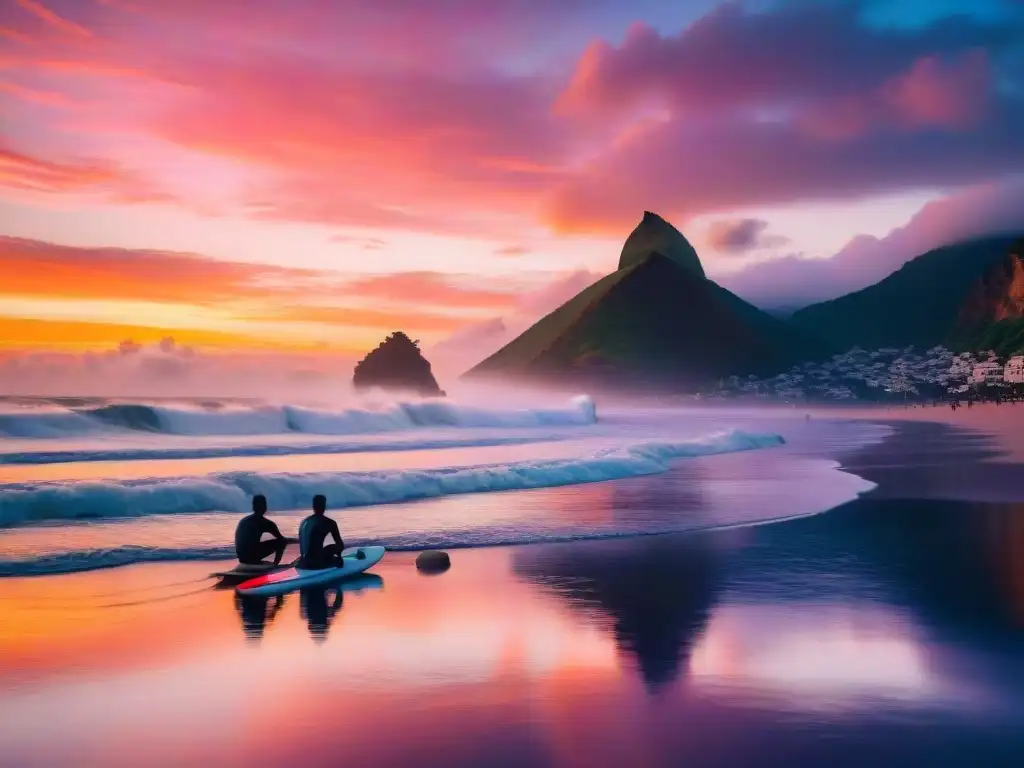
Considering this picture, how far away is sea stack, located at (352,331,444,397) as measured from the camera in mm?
134375

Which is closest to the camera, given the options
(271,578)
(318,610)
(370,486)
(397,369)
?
(318,610)

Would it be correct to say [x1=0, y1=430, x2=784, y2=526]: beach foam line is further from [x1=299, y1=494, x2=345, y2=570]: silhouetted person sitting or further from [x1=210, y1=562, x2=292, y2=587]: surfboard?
[x1=299, y1=494, x2=345, y2=570]: silhouetted person sitting

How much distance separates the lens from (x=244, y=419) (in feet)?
211

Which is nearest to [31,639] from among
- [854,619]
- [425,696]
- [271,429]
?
[425,696]

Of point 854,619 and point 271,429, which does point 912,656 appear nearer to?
point 854,619

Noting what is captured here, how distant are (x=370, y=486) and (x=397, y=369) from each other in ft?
355

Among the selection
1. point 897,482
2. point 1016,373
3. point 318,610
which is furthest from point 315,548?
point 1016,373

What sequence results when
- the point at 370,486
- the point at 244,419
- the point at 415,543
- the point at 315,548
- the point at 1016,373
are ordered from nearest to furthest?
1. the point at 315,548
2. the point at 415,543
3. the point at 370,486
4. the point at 244,419
5. the point at 1016,373

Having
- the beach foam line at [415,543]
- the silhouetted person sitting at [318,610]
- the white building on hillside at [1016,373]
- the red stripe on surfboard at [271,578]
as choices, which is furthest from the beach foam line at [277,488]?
the white building on hillside at [1016,373]

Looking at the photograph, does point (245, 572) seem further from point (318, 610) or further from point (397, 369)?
point (397, 369)

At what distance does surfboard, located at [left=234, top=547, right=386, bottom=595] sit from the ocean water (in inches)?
106

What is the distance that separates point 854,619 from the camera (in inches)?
490

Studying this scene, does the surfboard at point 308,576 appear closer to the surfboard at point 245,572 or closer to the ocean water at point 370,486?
the surfboard at point 245,572

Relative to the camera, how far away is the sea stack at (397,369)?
13438 centimetres
